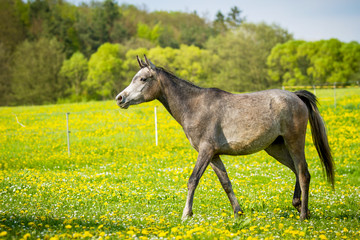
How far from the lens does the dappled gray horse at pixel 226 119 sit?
261 inches

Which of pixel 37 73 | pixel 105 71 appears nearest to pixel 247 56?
pixel 105 71

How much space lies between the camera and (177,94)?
7.08 meters

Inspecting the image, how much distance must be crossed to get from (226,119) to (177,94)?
1139 millimetres

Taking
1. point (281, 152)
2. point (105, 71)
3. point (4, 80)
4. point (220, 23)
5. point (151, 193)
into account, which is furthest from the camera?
point (220, 23)

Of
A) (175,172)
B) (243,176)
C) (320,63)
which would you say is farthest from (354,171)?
(320,63)

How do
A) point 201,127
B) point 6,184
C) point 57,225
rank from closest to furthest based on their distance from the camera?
point 57,225 → point 201,127 → point 6,184

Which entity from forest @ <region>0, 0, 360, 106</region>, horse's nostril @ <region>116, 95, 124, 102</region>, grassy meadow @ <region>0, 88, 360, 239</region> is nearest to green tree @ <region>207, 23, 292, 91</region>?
forest @ <region>0, 0, 360, 106</region>

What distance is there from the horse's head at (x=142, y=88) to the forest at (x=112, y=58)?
44515mm

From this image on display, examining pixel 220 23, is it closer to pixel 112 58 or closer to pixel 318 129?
pixel 112 58

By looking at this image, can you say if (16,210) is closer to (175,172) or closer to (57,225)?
(57,225)

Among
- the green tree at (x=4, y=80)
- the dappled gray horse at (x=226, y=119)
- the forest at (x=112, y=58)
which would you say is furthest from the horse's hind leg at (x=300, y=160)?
the green tree at (x=4, y=80)

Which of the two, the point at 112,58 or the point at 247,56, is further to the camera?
the point at 112,58

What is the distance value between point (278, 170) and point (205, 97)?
6382 mm

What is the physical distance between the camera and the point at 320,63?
181ft
